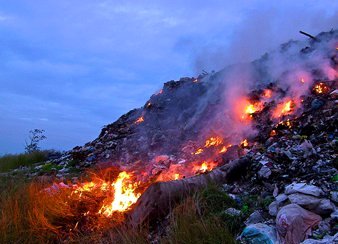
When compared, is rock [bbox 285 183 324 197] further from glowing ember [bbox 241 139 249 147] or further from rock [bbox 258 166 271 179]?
glowing ember [bbox 241 139 249 147]

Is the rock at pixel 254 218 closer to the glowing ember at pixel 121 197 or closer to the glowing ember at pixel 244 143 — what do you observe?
the glowing ember at pixel 121 197

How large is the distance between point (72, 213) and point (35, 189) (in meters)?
0.75

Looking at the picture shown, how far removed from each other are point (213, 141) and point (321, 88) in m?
2.28

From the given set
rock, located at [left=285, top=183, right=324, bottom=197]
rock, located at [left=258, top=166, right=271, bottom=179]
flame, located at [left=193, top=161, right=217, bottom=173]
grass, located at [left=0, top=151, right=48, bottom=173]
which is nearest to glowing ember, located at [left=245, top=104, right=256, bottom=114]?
flame, located at [left=193, top=161, right=217, bottom=173]

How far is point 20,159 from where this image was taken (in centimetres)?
1246

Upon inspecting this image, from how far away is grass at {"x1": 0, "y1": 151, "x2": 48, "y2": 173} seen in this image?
38.9ft

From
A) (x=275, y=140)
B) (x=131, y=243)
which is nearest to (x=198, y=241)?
(x=131, y=243)

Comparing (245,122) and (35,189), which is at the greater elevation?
(245,122)

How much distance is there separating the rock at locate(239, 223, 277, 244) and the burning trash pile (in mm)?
12

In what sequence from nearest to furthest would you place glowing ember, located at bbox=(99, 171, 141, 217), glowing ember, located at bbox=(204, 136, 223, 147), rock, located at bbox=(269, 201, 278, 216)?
rock, located at bbox=(269, 201, 278, 216), glowing ember, located at bbox=(99, 171, 141, 217), glowing ember, located at bbox=(204, 136, 223, 147)

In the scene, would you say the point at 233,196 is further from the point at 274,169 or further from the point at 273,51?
the point at 273,51

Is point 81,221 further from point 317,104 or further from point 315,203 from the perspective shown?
point 317,104

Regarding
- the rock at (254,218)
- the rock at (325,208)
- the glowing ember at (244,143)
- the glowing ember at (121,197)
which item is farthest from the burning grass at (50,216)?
the glowing ember at (244,143)

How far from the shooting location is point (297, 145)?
550cm
